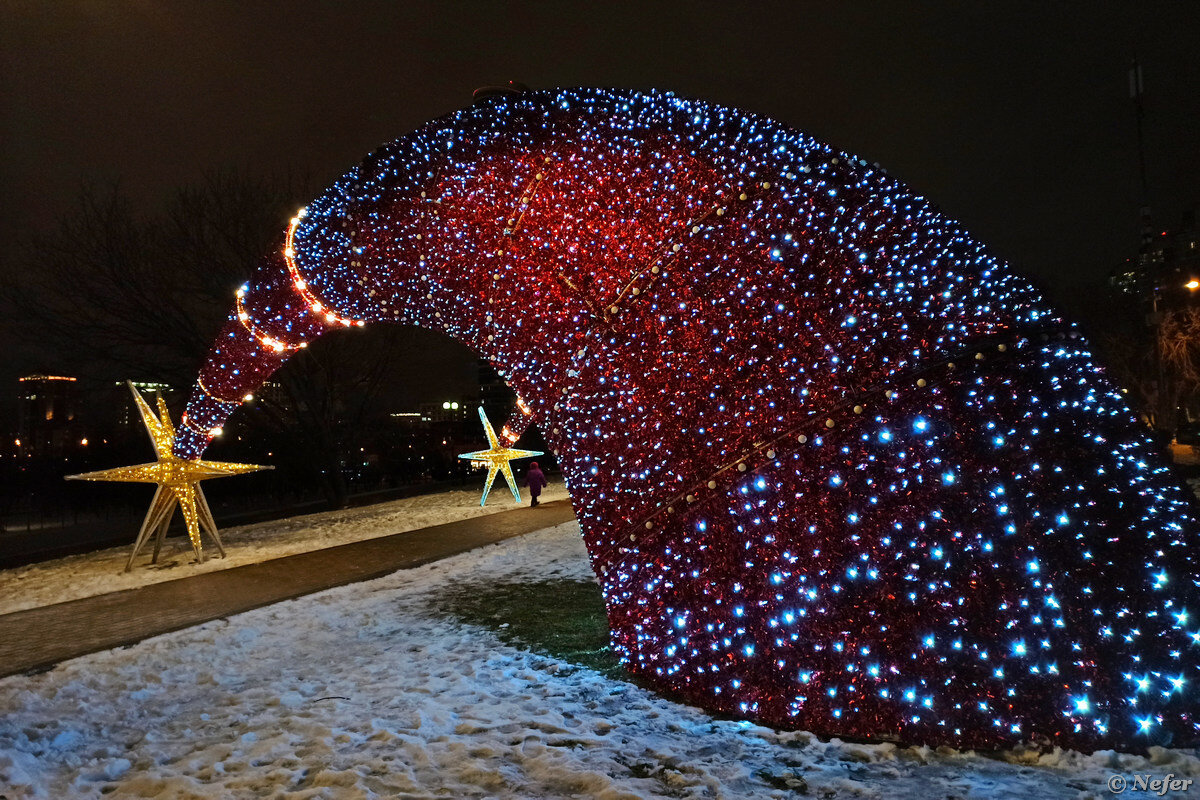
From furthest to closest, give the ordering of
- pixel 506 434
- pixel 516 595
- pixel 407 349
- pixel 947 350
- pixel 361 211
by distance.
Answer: pixel 407 349 < pixel 506 434 < pixel 516 595 < pixel 361 211 < pixel 947 350

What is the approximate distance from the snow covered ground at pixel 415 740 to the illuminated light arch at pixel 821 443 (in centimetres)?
28

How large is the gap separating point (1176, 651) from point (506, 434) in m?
14.3

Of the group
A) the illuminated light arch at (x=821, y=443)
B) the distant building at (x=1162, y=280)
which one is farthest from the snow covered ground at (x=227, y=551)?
the distant building at (x=1162, y=280)

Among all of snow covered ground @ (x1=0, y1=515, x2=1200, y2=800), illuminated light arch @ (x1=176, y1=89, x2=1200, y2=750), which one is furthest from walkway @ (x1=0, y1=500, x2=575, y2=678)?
illuminated light arch @ (x1=176, y1=89, x2=1200, y2=750)

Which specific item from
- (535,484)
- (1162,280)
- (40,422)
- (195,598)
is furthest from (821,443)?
(40,422)

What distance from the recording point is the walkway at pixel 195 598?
565 centimetres

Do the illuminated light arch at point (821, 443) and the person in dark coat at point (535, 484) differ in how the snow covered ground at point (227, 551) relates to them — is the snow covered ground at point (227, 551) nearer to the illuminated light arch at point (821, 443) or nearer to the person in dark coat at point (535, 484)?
the person in dark coat at point (535, 484)

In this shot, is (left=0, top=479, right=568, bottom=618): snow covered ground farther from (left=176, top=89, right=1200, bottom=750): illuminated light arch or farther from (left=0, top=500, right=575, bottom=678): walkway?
(left=176, top=89, right=1200, bottom=750): illuminated light arch

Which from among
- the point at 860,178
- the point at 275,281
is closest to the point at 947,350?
the point at 860,178

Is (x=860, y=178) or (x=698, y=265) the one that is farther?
(x=698, y=265)

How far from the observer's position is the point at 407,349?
17.9 m

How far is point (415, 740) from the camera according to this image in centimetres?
353

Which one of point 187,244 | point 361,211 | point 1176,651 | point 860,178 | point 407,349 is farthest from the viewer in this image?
point 407,349

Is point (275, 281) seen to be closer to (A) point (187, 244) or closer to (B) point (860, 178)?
(B) point (860, 178)
